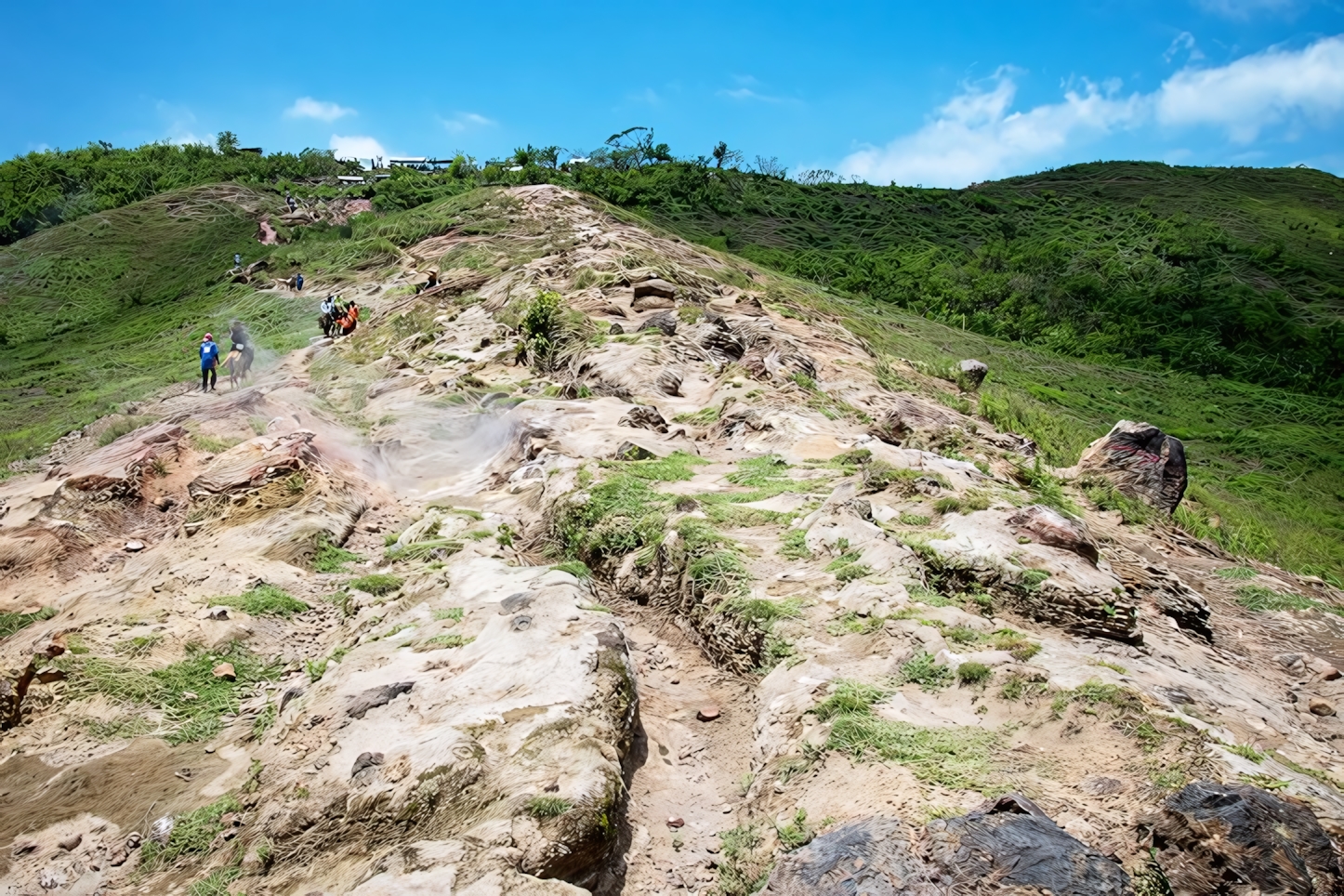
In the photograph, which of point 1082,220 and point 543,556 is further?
point 1082,220

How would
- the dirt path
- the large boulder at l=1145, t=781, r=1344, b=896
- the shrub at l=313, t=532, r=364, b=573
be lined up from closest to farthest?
the large boulder at l=1145, t=781, r=1344, b=896 < the dirt path < the shrub at l=313, t=532, r=364, b=573

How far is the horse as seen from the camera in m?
15.3

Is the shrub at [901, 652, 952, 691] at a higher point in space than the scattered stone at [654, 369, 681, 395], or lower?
lower

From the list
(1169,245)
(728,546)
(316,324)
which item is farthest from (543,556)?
(1169,245)

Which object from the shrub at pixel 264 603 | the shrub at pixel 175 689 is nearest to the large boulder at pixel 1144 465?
the shrub at pixel 264 603

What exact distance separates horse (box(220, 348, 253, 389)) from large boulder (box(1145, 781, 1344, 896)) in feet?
49.7

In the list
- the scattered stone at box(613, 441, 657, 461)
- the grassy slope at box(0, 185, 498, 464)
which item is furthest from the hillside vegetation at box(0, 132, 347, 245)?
the scattered stone at box(613, 441, 657, 461)

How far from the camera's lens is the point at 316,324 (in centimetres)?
1878

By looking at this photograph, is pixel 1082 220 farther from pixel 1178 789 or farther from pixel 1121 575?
pixel 1178 789

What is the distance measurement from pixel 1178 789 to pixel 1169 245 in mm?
36884

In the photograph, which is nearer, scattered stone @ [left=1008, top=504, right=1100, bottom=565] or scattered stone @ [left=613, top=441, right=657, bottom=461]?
scattered stone @ [left=1008, top=504, right=1100, bottom=565]

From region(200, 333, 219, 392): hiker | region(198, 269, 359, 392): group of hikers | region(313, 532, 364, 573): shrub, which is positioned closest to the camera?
region(313, 532, 364, 573): shrub

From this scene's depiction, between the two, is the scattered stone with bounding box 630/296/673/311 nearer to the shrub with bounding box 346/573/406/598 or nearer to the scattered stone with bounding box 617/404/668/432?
the scattered stone with bounding box 617/404/668/432

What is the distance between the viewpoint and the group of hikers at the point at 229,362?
581 inches
